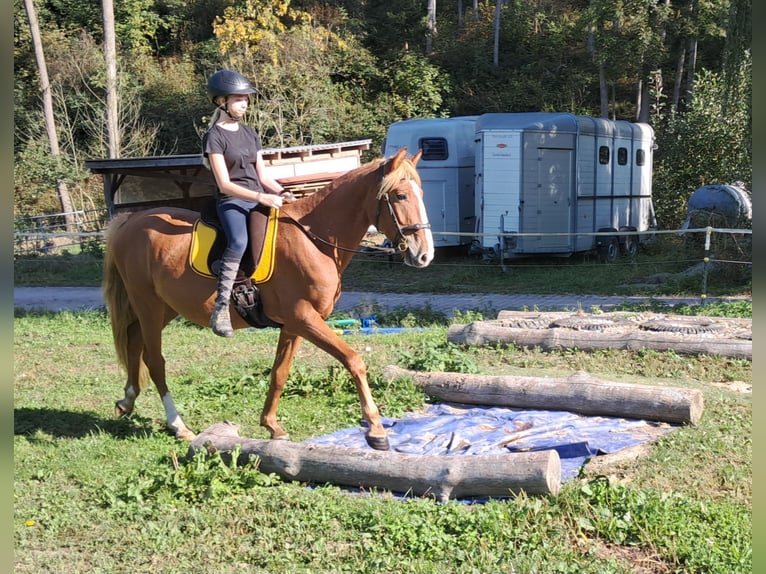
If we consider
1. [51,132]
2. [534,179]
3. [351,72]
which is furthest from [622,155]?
[51,132]

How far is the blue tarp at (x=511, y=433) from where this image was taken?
647 centimetres

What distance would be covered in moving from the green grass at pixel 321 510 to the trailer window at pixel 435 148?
13208 millimetres

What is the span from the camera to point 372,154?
32375mm

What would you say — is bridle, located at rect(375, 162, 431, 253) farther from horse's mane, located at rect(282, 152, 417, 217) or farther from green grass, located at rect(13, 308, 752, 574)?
green grass, located at rect(13, 308, 752, 574)

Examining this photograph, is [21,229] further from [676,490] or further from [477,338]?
[676,490]

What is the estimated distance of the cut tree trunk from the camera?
31.1ft

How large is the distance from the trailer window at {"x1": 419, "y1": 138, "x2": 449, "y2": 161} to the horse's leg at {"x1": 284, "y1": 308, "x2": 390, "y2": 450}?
592 inches

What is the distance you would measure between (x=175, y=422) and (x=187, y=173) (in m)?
14.2

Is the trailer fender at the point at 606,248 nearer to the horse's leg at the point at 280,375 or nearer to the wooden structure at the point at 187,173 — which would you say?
the wooden structure at the point at 187,173

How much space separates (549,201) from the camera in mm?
19172

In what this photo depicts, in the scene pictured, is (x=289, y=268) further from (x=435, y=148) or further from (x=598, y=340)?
(x=435, y=148)

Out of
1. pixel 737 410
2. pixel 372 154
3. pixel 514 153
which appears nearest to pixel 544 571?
pixel 737 410

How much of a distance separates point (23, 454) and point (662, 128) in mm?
25141

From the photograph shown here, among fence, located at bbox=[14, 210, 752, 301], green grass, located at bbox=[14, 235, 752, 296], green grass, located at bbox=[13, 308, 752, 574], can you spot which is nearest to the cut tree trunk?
fence, located at bbox=[14, 210, 752, 301]
